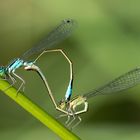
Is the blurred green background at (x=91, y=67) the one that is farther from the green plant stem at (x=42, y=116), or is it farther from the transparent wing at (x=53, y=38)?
the green plant stem at (x=42, y=116)

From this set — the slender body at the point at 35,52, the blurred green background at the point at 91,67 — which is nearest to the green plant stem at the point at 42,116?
the slender body at the point at 35,52

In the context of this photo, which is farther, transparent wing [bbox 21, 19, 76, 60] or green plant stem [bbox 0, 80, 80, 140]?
transparent wing [bbox 21, 19, 76, 60]

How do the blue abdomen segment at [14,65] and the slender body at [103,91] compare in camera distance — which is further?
the blue abdomen segment at [14,65]

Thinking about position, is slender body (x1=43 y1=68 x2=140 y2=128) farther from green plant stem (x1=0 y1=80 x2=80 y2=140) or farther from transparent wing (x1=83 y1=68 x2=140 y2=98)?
green plant stem (x1=0 y1=80 x2=80 y2=140)

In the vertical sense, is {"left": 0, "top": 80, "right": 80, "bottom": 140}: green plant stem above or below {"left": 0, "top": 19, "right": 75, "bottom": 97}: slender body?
above

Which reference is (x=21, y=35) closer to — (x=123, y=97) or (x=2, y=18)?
(x=2, y=18)

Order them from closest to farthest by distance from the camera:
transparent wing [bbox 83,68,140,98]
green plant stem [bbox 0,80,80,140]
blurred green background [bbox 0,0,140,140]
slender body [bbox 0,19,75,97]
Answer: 1. green plant stem [bbox 0,80,80,140]
2. transparent wing [bbox 83,68,140,98]
3. slender body [bbox 0,19,75,97]
4. blurred green background [bbox 0,0,140,140]

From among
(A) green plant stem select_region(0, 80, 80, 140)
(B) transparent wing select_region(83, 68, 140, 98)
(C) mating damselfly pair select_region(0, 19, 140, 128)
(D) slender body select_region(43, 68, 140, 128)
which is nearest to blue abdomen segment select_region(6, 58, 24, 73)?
(C) mating damselfly pair select_region(0, 19, 140, 128)
